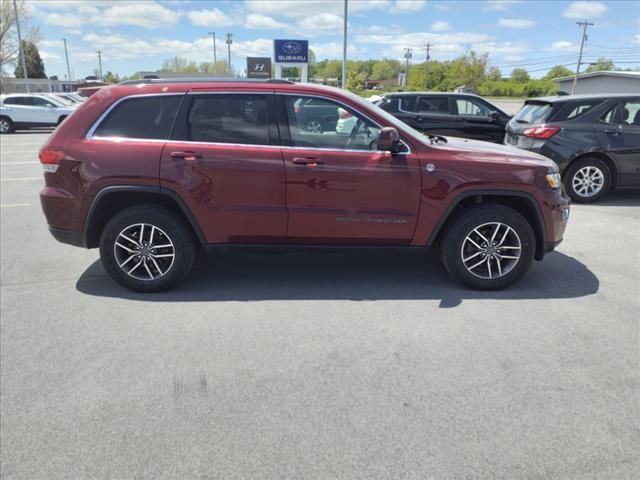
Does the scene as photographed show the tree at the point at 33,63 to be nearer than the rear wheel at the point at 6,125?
No

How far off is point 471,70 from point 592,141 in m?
80.1

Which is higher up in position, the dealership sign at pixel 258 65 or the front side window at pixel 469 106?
the dealership sign at pixel 258 65

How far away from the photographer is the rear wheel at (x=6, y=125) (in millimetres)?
22312

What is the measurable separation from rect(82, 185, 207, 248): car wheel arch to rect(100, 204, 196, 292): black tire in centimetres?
8

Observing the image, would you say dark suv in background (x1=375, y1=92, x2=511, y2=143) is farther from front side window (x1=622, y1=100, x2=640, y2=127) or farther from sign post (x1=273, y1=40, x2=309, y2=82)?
sign post (x1=273, y1=40, x2=309, y2=82)

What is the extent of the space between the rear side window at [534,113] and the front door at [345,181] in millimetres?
4812

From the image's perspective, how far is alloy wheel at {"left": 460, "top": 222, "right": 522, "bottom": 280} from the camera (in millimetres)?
4324

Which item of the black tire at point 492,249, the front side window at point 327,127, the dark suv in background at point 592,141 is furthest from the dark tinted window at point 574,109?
the front side window at point 327,127

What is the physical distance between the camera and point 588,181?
25.4ft

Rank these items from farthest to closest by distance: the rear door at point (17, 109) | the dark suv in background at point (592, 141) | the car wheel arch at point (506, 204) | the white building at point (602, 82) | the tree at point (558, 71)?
the tree at point (558, 71) < the white building at point (602, 82) < the rear door at point (17, 109) < the dark suv in background at point (592, 141) < the car wheel arch at point (506, 204)

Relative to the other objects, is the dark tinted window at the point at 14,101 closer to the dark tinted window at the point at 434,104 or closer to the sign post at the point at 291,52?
the sign post at the point at 291,52

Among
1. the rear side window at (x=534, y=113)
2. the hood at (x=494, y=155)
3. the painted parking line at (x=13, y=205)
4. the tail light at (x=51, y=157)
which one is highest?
the rear side window at (x=534, y=113)

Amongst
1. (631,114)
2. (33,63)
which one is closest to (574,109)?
(631,114)

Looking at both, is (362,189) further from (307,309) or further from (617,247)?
(617,247)
